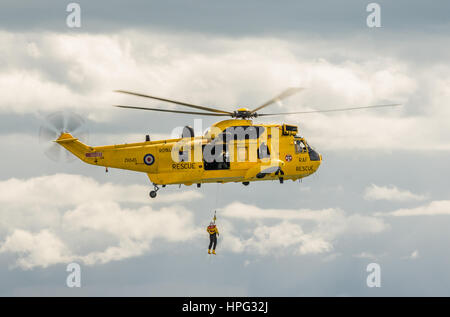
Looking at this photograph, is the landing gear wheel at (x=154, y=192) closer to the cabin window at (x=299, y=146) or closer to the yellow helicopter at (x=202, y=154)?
the yellow helicopter at (x=202, y=154)

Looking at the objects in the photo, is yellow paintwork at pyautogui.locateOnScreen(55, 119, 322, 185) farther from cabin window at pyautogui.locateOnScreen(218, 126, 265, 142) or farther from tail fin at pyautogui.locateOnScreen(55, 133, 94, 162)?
cabin window at pyautogui.locateOnScreen(218, 126, 265, 142)

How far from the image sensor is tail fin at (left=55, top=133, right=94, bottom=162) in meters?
54.5

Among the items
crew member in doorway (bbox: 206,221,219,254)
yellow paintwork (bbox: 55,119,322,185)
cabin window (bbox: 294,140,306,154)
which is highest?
cabin window (bbox: 294,140,306,154)

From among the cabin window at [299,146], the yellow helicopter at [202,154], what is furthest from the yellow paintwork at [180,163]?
the cabin window at [299,146]

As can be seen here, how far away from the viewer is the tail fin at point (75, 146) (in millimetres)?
54531

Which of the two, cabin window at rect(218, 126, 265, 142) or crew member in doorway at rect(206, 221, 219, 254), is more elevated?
cabin window at rect(218, 126, 265, 142)

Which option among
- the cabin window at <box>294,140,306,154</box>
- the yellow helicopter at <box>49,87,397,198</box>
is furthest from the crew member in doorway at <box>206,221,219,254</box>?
the cabin window at <box>294,140,306,154</box>

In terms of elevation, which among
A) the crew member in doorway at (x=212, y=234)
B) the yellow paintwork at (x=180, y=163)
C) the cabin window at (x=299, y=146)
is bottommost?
the crew member in doorway at (x=212, y=234)

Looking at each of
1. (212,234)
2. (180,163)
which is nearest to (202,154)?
(180,163)

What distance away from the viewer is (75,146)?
2153 inches

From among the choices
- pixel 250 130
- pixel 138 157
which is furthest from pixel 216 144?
pixel 138 157

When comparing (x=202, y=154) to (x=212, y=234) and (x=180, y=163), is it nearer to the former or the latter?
(x=180, y=163)
